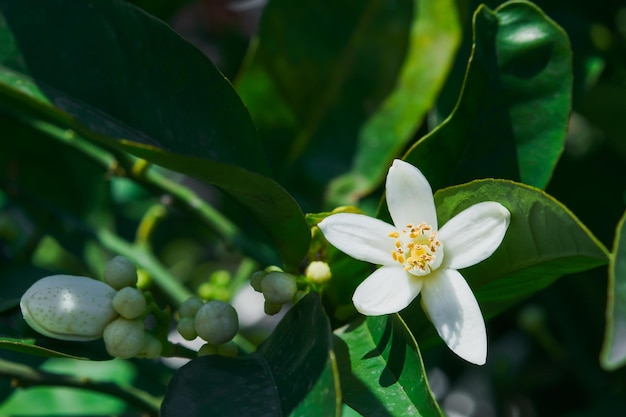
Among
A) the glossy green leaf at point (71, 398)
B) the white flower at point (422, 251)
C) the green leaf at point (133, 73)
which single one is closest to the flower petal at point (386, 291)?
the white flower at point (422, 251)

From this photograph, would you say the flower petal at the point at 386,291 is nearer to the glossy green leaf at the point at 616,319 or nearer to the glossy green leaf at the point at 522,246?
the glossy green leaf at the point at 522,246

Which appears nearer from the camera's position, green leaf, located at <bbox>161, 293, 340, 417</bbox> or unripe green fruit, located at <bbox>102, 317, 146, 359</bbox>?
green leaf, located at <bbox>161, 293, 340, 417</bbox>

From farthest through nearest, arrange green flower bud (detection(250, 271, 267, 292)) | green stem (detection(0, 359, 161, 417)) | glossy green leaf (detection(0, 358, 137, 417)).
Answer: glossy green leaf (detection(0, 358, 137, 417)) → green stem (detection(0, 359, 161, 417)) → green flower bud (detection(250, 271, 267, 292))

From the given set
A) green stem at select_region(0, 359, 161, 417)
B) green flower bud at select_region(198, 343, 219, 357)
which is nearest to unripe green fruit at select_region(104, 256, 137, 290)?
green flower bud at select_region(198, 343, 219, 357)

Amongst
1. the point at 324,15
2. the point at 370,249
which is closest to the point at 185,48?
the point at 370,249

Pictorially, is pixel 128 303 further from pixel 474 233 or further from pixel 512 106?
pixel 512 106

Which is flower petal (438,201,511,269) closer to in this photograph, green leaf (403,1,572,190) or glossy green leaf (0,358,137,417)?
green leaf (403,1,572,190)

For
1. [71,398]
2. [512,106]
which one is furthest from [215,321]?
[71,398]
